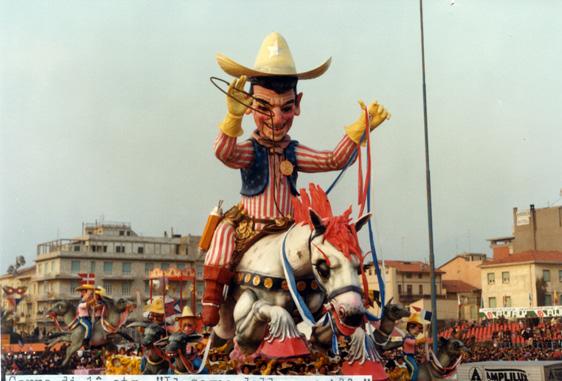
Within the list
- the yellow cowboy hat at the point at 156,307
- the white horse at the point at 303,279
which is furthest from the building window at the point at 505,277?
the white horse at the point at 303,279

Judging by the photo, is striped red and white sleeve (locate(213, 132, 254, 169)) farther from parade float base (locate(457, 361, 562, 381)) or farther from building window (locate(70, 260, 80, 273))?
building window (locate(70, 260, 80, 273))

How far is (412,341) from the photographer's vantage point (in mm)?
5785

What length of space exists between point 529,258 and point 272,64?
1441 cm

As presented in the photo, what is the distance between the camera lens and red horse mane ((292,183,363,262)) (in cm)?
500

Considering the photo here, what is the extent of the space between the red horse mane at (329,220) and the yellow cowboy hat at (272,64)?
1.02 m

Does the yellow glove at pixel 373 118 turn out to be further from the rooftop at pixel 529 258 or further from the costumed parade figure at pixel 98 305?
the rooftop at pixel 529 258

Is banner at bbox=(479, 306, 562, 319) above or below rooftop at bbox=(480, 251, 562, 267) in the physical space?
below

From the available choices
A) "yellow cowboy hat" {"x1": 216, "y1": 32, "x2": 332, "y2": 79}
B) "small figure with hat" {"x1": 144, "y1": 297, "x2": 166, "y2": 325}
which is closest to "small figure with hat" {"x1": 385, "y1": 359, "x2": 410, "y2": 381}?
"small figure with hat" {"x1": 144, "y1": 297, "x2": 166, "y2": 325}

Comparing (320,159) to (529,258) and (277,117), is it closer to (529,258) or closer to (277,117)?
(277,117)

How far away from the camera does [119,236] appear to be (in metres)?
18.4

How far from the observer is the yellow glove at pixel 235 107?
5324 mm

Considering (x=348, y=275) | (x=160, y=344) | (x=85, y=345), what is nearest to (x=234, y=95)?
(x=348, y=275)

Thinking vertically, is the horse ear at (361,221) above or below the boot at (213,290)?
above

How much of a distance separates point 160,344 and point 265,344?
0.79 meters
